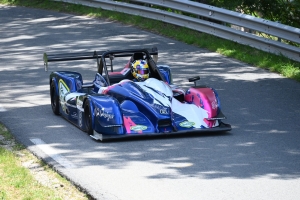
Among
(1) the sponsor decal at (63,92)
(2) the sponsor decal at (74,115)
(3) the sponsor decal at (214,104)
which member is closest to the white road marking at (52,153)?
(2) the sponsor decal at (74,115)

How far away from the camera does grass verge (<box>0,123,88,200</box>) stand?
23.8 feet

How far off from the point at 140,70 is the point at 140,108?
1.15 m

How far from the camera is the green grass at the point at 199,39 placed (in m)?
14.5

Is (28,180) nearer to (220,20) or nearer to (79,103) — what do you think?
(79,103)

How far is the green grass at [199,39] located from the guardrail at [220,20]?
0.13 m

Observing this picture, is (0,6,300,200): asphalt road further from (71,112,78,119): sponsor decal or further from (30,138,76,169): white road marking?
(71,112,78,119): sponsor decal

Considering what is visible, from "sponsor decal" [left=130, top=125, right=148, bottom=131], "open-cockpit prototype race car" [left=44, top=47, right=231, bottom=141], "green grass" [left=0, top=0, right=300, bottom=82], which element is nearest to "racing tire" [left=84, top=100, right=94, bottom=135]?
"open-cockpit prototype race car" [left=44, top=47, right=231, bottom=141]

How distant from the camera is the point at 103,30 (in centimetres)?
1923

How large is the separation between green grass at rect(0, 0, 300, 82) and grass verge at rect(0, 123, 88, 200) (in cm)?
637

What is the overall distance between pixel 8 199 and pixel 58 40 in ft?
37.3

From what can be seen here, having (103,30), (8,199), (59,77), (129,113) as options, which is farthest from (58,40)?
(8,199)

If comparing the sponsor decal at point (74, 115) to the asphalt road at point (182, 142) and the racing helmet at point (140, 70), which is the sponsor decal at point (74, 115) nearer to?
the asphalt road at point (182, 142)

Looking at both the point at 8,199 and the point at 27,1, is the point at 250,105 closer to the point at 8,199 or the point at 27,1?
the point at 8,199

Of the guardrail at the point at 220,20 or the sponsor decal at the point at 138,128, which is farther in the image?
the guardrail at the point at 220,20
